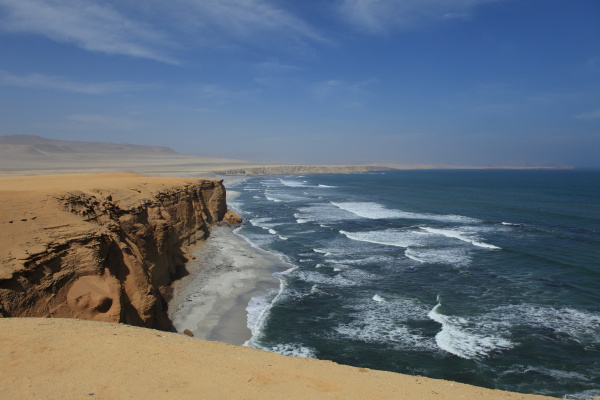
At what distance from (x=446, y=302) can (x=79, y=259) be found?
49.4 feet

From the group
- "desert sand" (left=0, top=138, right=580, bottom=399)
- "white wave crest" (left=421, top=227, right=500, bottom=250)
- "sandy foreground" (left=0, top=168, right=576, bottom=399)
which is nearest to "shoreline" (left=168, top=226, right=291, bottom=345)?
"desert sand" (left=0, top=138, right=580, bottom=399)

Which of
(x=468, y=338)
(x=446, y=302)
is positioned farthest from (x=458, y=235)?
(x=468, y=338)

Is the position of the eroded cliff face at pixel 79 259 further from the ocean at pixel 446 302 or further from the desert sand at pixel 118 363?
the ocean at pixel 446 302

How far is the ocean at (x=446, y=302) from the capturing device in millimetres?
12953

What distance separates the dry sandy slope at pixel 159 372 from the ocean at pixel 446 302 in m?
5.63

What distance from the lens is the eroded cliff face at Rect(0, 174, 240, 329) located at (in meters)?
9.76

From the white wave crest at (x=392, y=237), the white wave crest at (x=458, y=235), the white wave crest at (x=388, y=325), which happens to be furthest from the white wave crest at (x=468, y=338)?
the white wave crest at (x=458, y=235)

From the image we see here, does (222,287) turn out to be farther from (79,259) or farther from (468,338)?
(468,338)

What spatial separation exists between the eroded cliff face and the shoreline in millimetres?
1163

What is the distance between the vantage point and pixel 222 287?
20.0m

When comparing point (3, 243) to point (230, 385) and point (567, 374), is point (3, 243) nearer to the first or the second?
point (230, 385)

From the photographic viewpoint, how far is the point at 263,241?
101 feet

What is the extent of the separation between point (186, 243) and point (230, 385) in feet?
68.1

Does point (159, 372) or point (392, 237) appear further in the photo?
point (392, 237)
